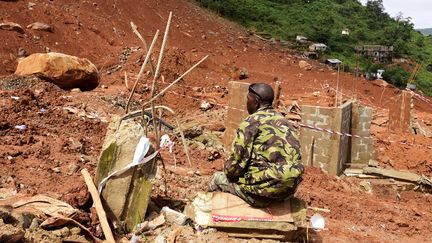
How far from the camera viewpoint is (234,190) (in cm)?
423

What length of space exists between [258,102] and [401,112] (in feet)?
23.8

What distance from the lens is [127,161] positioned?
391cm

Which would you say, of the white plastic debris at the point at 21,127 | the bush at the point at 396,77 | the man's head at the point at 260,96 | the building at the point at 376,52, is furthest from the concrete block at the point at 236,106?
the building at the point at 376,52

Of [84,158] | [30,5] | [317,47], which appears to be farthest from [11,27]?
[317,47]

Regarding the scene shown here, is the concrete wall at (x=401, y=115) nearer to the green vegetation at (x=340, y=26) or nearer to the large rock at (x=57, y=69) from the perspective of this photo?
the large rock at (x=57, y=69)

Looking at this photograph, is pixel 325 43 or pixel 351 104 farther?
pixel 325 43

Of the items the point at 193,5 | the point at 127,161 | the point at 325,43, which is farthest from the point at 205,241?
the point at 325,43

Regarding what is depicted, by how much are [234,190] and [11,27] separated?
35.5 feet

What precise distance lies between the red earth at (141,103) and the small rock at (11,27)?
21cm

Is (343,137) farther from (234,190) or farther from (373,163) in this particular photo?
(234,190)

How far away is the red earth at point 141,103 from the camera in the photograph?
5465 mm

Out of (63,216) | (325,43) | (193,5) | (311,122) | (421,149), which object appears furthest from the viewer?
(325,43)

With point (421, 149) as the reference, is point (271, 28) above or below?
above

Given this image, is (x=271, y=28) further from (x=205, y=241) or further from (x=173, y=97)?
(x=205, y=241)
